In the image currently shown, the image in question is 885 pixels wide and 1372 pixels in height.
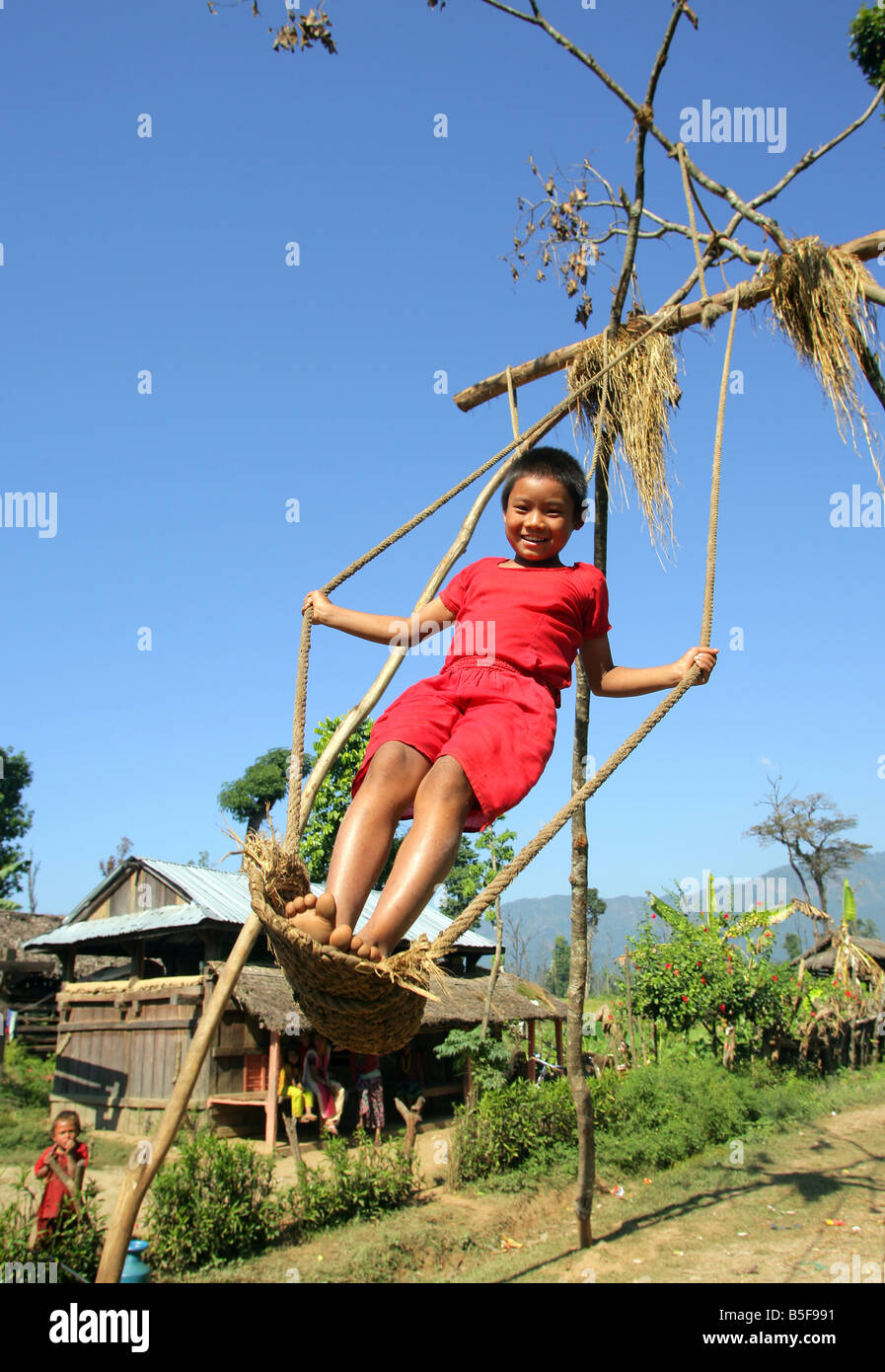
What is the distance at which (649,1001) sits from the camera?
15047 millimetres

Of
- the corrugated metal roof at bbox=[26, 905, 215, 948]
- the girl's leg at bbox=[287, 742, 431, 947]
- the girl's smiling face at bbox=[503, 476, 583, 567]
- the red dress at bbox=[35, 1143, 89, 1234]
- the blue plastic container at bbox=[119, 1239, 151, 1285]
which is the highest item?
the girl's smiling face at bbox=[503, 476, 583, 567]

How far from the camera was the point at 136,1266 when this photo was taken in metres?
7.32

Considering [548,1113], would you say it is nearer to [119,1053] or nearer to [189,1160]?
[189,1160]

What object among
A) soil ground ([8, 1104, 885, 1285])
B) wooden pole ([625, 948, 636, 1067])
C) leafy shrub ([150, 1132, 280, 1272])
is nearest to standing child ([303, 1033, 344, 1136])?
soil ground ([8, 1104, 885, 1285])

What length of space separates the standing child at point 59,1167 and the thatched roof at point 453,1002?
10.9 feet

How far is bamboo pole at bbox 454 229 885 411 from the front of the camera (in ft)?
14.2

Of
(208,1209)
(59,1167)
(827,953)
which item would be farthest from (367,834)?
(827,953)

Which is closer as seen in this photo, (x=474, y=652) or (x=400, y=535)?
(x=474, y=652)

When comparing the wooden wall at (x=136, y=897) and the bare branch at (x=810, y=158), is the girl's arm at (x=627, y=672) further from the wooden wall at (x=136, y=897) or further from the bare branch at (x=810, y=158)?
the wooden wall at (x=136, y=897)

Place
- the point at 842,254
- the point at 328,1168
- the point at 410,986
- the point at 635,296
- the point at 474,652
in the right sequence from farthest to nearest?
the point at 328,1168, the point at 635,296, the point at 842,254, the point at 474,652, the point at 410,986

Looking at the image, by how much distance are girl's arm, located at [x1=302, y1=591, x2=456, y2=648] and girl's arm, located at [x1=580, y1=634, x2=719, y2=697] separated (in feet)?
1.54

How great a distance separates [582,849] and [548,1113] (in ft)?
21.9

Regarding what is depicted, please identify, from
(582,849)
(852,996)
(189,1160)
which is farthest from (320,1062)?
(852,996)

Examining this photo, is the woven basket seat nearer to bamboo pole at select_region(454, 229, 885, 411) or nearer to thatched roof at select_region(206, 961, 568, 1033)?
bamboo pole at select_region(454, 229, 885, 411)
